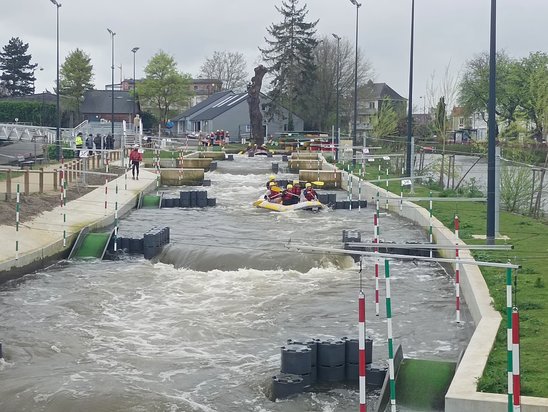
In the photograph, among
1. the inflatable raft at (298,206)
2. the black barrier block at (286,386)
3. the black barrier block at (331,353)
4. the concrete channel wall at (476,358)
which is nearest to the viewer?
the concrete channel wall at (476,358)

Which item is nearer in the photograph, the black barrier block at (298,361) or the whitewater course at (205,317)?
the whitewater course at (205,317)

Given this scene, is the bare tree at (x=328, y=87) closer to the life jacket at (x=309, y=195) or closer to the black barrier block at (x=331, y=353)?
the life jacket at (x=309, y=195)

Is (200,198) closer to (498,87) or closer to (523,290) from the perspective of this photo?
(523,290)

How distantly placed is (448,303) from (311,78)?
6914 centimetres

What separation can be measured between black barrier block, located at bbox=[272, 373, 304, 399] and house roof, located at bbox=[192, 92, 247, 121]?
80012 mm

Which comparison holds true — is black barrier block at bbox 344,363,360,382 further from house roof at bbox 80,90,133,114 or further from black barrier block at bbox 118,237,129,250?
house roof at bbox 80,90,133,114

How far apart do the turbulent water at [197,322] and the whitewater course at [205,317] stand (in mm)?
31

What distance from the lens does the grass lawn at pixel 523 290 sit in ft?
33.8

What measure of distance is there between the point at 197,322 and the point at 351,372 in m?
4.57

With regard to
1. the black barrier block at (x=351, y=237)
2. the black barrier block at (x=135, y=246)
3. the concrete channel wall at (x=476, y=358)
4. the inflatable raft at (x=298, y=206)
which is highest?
the inflatable raft at (x=298, y=206)

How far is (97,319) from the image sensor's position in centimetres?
1708

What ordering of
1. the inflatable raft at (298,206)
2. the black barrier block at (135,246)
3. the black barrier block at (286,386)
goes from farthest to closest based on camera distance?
the inflatable raft at (298,206) < the black barrier block at (135,246) < the black barrier block at (286,386)

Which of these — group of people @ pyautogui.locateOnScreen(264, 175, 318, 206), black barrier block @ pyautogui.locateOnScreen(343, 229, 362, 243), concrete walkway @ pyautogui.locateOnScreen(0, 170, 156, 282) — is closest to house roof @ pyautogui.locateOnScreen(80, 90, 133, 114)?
group of people @ pyautogui.locateOnScreen(264, 175, 318, 206)

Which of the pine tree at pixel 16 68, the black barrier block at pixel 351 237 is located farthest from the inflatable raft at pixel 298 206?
the pine tree at pixel 16 68
